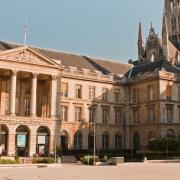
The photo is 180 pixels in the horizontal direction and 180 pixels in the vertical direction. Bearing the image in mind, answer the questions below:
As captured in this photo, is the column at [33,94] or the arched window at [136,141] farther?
the arched window at [136,141]

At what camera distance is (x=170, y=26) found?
121m

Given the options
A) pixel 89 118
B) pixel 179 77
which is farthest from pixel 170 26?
pixel 89 118

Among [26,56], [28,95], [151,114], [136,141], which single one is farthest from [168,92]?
[26,56]

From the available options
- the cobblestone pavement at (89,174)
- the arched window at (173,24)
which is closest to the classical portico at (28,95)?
the cobblestone pavement at (89,174)

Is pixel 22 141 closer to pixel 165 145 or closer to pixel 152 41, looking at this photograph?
pixel 165 145

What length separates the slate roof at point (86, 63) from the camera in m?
68.6

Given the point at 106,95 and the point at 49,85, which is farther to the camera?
the point at 106,95

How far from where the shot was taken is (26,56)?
58.6 meters

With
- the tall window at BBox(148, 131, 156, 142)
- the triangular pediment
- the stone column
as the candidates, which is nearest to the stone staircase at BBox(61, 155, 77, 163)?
the stone column

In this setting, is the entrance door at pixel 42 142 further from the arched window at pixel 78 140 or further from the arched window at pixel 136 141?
the arched window at pixel 136 141

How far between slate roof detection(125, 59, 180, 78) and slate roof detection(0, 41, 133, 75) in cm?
174

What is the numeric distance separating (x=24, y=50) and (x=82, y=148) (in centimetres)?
1842

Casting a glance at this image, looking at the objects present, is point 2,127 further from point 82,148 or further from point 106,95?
point 106,95

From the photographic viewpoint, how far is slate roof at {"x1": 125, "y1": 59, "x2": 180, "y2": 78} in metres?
70.1
